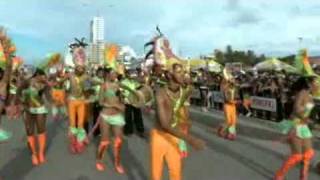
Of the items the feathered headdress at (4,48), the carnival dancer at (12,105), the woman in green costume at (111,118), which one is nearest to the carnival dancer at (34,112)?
the carnival dancer at (12,105)

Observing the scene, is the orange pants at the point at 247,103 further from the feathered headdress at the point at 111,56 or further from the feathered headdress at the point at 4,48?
the feathered headdress at the point at 4,48

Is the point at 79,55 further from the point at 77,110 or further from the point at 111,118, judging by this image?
the point at 111,118

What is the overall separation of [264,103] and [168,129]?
15.0 metres

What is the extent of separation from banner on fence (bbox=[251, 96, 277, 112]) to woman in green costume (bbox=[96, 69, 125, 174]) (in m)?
9.13

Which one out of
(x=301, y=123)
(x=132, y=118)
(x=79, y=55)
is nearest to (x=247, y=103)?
(x=132, y=118)

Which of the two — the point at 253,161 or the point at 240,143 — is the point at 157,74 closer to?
the point at 253,161

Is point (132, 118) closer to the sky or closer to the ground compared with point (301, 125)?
closer to the ground

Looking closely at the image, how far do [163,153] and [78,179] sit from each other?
12.9 ft

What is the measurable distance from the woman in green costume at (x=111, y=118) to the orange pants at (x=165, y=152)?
4429 millimetres

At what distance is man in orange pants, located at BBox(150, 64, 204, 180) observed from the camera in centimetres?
725

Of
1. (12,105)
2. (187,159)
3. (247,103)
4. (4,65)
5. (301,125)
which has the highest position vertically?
(4,65)

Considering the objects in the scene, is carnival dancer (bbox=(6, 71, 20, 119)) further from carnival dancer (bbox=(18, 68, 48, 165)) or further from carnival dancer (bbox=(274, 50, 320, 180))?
carnival dancer (bbox=(274, 50, 320, 180))

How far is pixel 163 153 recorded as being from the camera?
7453 mm

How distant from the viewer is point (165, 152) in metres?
7.45
